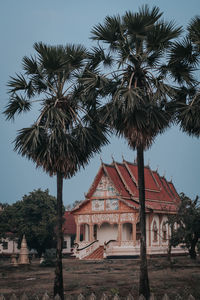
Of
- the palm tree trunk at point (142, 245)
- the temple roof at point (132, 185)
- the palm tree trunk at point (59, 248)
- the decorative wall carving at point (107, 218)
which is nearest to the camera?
the palm tree trunk at point (142, 245)

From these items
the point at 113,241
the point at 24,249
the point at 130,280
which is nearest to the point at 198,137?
the point at 130,280

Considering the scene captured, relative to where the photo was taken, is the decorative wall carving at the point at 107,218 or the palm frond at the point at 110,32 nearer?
the palm frond at the point at 110,32

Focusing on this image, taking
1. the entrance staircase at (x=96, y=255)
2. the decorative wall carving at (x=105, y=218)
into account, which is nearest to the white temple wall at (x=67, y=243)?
the decorative wall carving at (x=105, y=218)

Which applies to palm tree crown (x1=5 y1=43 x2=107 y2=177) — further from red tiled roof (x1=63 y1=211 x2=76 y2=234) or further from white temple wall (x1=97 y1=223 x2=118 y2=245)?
red tiled roof (x1=63 y1=211 x2=76 y2=234)

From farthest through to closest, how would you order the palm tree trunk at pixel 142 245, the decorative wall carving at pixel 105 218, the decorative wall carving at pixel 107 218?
the decorative wall carving at pixel 105 218, the decorative wall carving at pixel 107 218, the palm tree trunk at pixel 142 245

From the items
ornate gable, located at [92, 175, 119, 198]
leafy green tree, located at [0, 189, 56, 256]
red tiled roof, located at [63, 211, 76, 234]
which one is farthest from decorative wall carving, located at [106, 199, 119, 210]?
red tiled roof, located at [63, 211, 76, 234]

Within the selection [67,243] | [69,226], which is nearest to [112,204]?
[69,226]

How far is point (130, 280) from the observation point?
784 inches

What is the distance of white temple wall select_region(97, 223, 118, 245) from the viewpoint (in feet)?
147

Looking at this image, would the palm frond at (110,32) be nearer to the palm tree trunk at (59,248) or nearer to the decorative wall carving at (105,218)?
the palm tree trunk at (59,248)

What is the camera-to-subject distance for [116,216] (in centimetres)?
4244

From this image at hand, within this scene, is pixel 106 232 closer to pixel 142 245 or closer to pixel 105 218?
pixel 105 218

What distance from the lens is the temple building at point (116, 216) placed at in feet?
136

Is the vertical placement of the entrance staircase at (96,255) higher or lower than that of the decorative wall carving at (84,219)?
lower
